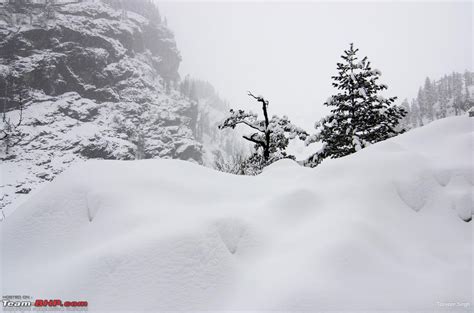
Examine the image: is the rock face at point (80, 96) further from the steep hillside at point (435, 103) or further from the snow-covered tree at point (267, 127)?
the steep hillside at point (435, 103)

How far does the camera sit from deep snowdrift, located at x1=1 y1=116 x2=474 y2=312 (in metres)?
2.10

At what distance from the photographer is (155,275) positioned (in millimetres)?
2186

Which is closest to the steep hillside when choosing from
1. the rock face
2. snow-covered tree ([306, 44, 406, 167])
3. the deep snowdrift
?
the rock face

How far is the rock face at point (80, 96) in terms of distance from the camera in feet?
217

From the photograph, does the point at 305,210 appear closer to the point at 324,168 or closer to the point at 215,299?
the point at 324,168

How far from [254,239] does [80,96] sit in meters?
103

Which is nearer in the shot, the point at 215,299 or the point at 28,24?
the point at 215,299

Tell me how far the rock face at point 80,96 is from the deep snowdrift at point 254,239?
65598mm

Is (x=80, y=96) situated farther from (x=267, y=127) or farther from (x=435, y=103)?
(x=435, y=103)

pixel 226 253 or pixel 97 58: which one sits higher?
pixel 97 58

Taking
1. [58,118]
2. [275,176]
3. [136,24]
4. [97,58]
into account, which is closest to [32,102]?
[58,118]

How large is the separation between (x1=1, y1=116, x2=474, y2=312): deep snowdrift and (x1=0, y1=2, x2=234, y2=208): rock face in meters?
65.6

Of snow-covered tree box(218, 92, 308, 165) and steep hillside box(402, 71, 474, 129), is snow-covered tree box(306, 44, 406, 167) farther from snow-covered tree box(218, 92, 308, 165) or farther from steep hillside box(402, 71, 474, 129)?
steep hillside box(402, 71, 474, 129)

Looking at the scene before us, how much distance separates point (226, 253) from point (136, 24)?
147 m
